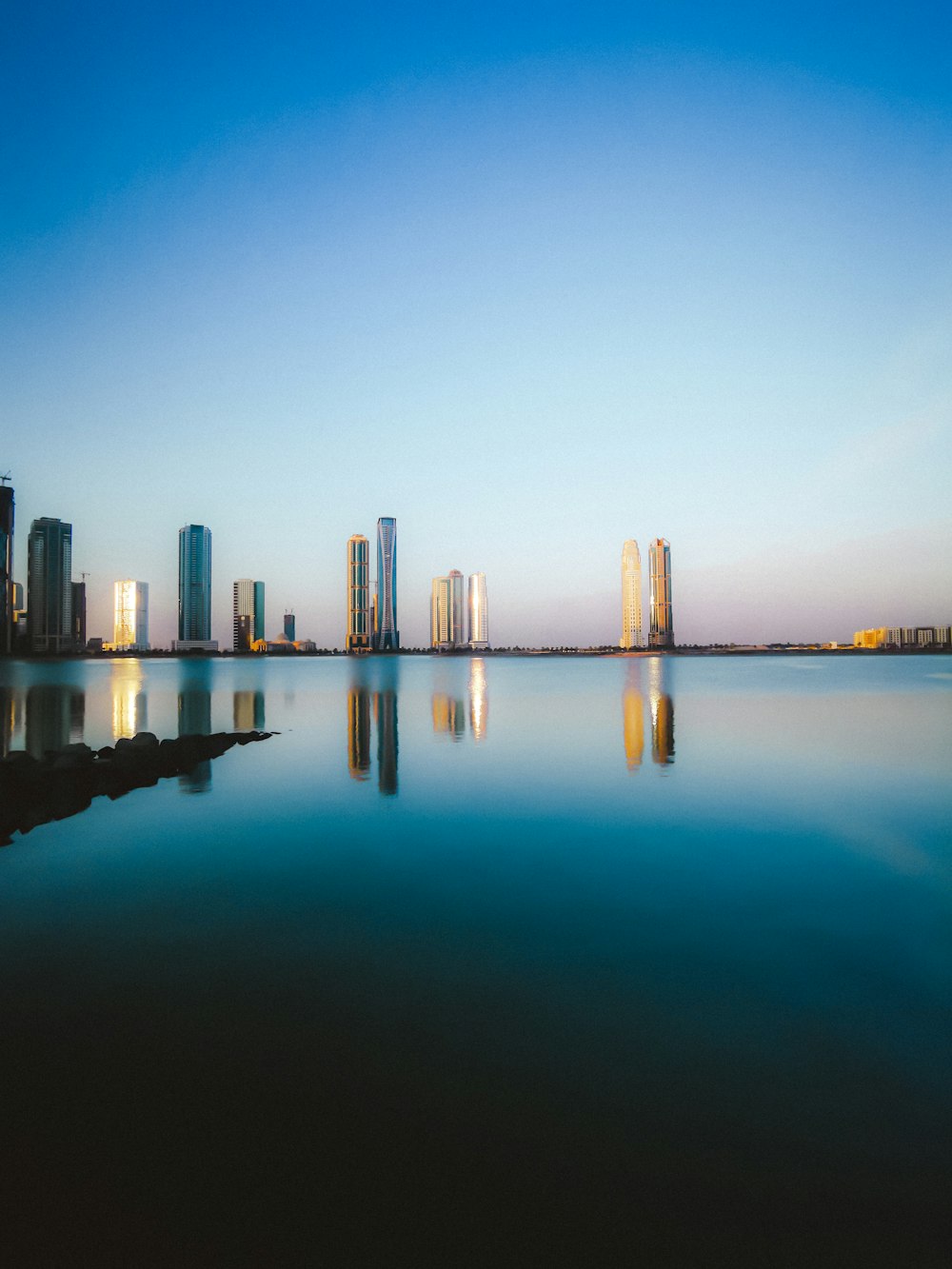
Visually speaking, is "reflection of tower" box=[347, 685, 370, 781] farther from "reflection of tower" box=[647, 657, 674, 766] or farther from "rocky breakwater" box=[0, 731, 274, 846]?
"reflection of tower" box=[647, 657, 674, 766]

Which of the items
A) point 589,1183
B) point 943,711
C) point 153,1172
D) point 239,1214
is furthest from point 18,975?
point 943,711

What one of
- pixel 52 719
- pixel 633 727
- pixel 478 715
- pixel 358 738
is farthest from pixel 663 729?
pixel 52 719

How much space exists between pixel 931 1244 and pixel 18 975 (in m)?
6.87

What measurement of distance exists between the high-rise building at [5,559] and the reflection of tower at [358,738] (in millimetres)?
155909

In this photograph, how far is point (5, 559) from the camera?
16000cm

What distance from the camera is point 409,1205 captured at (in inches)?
136

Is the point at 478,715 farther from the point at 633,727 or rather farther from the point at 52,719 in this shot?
the point at 52,719

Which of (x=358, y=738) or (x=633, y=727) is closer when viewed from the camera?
(x=358, y=738)

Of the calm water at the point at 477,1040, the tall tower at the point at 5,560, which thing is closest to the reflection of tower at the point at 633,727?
the calm water at the point at 477,1040

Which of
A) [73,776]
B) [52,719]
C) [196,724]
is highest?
[73,776]

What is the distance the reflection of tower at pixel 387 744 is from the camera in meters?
16.3

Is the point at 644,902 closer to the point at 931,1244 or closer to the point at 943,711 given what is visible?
the point at 931,1244

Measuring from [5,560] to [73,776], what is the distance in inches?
7096

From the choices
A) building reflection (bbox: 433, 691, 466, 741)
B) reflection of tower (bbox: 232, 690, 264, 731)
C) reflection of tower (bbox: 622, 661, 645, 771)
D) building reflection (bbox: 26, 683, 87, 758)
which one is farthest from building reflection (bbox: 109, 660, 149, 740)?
reflection of tower (bbox: 622, 661, 645, 771)
